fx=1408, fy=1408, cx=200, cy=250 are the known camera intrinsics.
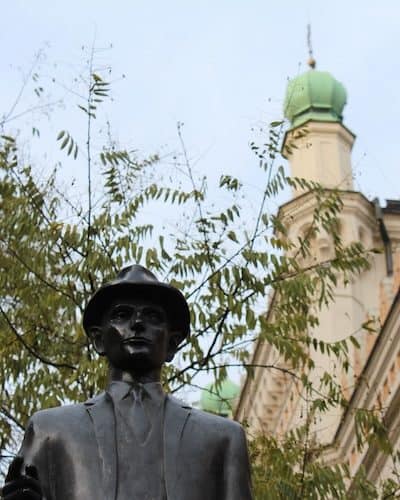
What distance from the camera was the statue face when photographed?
4926mm

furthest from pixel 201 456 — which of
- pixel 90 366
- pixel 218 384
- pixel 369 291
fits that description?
pixel 369 291

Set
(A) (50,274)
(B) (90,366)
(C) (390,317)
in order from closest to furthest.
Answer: (B) (90,366) → (A) (50,274) → (C) (390,317)

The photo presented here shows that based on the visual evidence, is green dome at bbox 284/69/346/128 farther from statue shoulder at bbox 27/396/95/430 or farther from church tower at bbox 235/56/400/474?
statue shoulder at bbox 27/396/95/430

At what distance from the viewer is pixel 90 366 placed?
11039mm

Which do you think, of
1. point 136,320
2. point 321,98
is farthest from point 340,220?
point 136,320

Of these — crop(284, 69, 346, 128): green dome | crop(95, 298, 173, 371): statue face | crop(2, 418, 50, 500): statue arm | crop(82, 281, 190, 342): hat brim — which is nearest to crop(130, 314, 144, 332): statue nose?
crop(95, 298, 173, 371): statue face

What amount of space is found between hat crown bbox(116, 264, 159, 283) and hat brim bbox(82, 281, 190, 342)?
2 cm

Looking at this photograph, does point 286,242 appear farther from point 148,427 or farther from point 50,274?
point 148,427

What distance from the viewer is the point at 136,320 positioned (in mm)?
4965

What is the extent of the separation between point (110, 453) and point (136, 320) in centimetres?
50

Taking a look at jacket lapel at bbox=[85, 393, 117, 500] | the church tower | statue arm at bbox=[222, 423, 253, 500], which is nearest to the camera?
jacket lapel at bbox=[85, 393, 117, 500]

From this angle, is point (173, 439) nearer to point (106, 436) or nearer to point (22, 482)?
point (106, 436)

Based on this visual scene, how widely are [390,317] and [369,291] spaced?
38.8ft

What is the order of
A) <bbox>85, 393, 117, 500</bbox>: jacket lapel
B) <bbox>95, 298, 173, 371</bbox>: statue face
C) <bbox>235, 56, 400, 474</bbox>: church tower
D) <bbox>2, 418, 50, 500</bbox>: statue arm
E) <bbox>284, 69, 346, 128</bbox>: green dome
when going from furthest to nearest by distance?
<bbox>284, 69, 346, 128</bbox>: green dome, <bbox>235, 56, 400, 474</bbox>: church tower, <bbox>95, 298, 173, 371</bbox>: statue face, <bbox>85, 393, 117, 500</bbox>: jacket lapel, <bbox>2, 418, 50, 500</bbox>: statue arm
